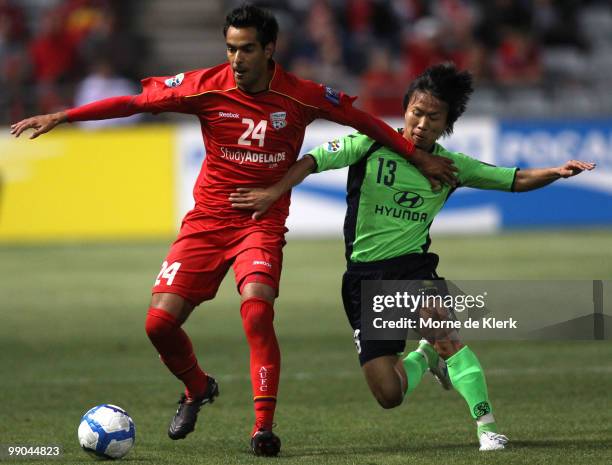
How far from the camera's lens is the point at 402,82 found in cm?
1816

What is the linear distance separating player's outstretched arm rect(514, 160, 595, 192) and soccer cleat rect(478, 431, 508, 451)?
1257mm

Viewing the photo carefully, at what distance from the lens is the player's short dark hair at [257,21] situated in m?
6.12

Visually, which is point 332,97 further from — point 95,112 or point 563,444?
point 563,444

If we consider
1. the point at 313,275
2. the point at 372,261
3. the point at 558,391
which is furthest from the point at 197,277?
the point at 313,275

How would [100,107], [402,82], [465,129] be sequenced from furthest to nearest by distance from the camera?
[402,82], [465,129], [100,107]

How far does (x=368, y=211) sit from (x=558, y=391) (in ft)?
6.62

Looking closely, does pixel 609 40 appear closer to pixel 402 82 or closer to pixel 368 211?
pixel 402 82

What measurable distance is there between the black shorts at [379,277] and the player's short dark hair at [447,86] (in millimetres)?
749

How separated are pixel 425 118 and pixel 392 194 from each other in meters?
0.42

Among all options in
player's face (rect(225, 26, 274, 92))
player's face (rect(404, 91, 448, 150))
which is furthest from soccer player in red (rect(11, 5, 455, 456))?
player's face (rect(404, 91, 448, 150))

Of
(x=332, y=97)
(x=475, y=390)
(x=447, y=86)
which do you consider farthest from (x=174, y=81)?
(x=475, y=390)

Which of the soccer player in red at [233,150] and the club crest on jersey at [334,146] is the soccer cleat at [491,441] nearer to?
the soccer player in red at [233,150]

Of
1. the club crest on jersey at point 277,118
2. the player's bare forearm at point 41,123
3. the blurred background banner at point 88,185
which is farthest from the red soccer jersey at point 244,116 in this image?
the blurred background banner at point 88,185

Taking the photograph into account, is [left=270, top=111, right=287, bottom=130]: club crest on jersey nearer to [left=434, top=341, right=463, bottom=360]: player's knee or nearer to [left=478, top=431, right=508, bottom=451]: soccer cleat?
[left=434, top=341, right=463, bottom=360]: player's knee
